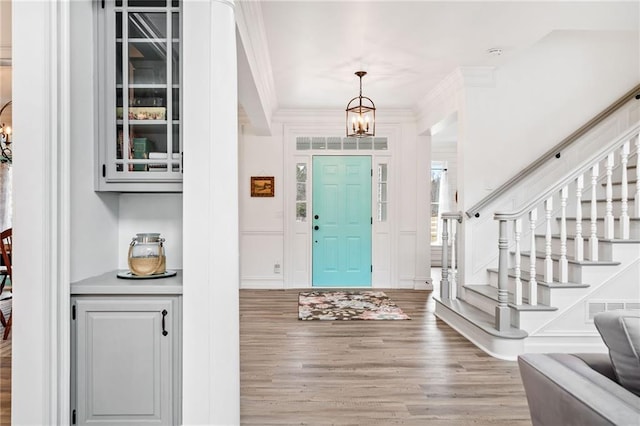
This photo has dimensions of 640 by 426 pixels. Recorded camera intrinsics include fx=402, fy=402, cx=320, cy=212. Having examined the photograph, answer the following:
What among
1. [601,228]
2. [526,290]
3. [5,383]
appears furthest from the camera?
[601,228]

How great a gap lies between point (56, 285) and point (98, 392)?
510 mm

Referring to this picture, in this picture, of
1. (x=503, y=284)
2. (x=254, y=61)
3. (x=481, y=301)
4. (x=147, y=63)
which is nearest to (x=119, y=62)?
(x=147, y=63)

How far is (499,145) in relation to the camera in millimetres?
4406

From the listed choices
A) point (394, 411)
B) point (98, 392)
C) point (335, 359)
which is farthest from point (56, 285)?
point (335, 359)

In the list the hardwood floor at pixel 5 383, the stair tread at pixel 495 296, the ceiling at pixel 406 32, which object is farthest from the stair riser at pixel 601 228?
the hardwood floor at pixel 5 383

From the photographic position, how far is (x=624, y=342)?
115cm

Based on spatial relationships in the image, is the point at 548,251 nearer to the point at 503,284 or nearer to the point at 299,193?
the point at 503,284

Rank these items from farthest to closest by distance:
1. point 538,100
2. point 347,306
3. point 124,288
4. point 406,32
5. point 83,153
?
point 347,306 → point 538,100 → point 406,32 → point 83,153 → point 124,288

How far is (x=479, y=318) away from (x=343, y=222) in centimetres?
285

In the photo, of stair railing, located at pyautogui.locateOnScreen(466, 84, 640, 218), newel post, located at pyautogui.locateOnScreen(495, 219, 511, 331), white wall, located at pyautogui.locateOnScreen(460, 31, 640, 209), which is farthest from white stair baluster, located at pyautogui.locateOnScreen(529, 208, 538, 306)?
white wall, located at pyautogui.locateOnScreen(460, 31, 640, 209)

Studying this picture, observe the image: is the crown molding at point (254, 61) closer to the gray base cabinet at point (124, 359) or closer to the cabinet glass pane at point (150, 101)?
the cabinet glass pane at point (150, 101)

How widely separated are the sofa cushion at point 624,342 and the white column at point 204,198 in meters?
1.41

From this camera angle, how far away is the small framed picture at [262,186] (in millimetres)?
6059

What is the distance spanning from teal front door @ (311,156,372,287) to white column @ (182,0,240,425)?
4.41 m
